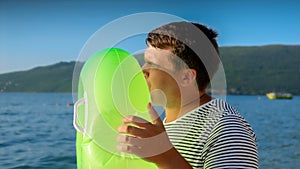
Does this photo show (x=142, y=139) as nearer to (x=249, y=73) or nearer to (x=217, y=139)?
(x=217, y=139)

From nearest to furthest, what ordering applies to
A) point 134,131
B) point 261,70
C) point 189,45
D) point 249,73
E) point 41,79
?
point 134,131 < point 189,45 < point 249,73 < point 261,70 < point 41,79

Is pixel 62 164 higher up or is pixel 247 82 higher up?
pixel 62 164

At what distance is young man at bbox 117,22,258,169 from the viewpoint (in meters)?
1.62

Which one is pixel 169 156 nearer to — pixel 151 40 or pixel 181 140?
pixel 181 140

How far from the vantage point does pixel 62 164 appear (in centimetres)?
1453

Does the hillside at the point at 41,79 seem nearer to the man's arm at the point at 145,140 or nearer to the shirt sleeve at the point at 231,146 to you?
the shirt sleeve at the point at 231,146

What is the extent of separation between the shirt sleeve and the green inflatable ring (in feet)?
0.91

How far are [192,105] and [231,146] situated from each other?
0.29 metres

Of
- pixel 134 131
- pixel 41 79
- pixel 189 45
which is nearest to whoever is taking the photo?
pixel 134 131

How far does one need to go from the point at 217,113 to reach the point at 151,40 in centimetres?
38

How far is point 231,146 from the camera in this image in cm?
162

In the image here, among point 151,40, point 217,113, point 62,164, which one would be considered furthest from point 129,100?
point 62,164

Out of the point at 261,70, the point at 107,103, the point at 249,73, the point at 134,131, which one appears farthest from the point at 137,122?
the point at 261,70

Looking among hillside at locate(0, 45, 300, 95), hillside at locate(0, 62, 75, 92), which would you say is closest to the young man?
hillside at locate(0, 45, 300, 95)
